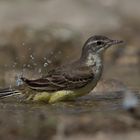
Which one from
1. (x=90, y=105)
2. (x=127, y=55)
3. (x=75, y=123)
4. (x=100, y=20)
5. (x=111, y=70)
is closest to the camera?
(x=75, y=123)

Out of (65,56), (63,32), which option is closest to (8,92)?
(65,56)

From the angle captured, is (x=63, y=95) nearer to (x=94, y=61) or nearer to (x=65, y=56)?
(x=94, y=61)

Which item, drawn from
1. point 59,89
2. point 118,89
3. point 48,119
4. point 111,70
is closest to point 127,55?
point 111,70

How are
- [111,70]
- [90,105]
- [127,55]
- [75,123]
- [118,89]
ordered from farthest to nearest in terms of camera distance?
[127,55], [111,70], [118,89], [90,105], [75,123]

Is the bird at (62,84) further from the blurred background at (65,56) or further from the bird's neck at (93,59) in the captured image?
the blurred background at (65,56)

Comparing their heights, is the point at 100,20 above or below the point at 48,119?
above

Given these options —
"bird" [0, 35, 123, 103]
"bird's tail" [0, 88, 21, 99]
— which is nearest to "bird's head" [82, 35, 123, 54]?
"bird" [0, 35, 123, 103]

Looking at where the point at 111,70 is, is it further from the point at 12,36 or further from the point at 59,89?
the point at 59,89
